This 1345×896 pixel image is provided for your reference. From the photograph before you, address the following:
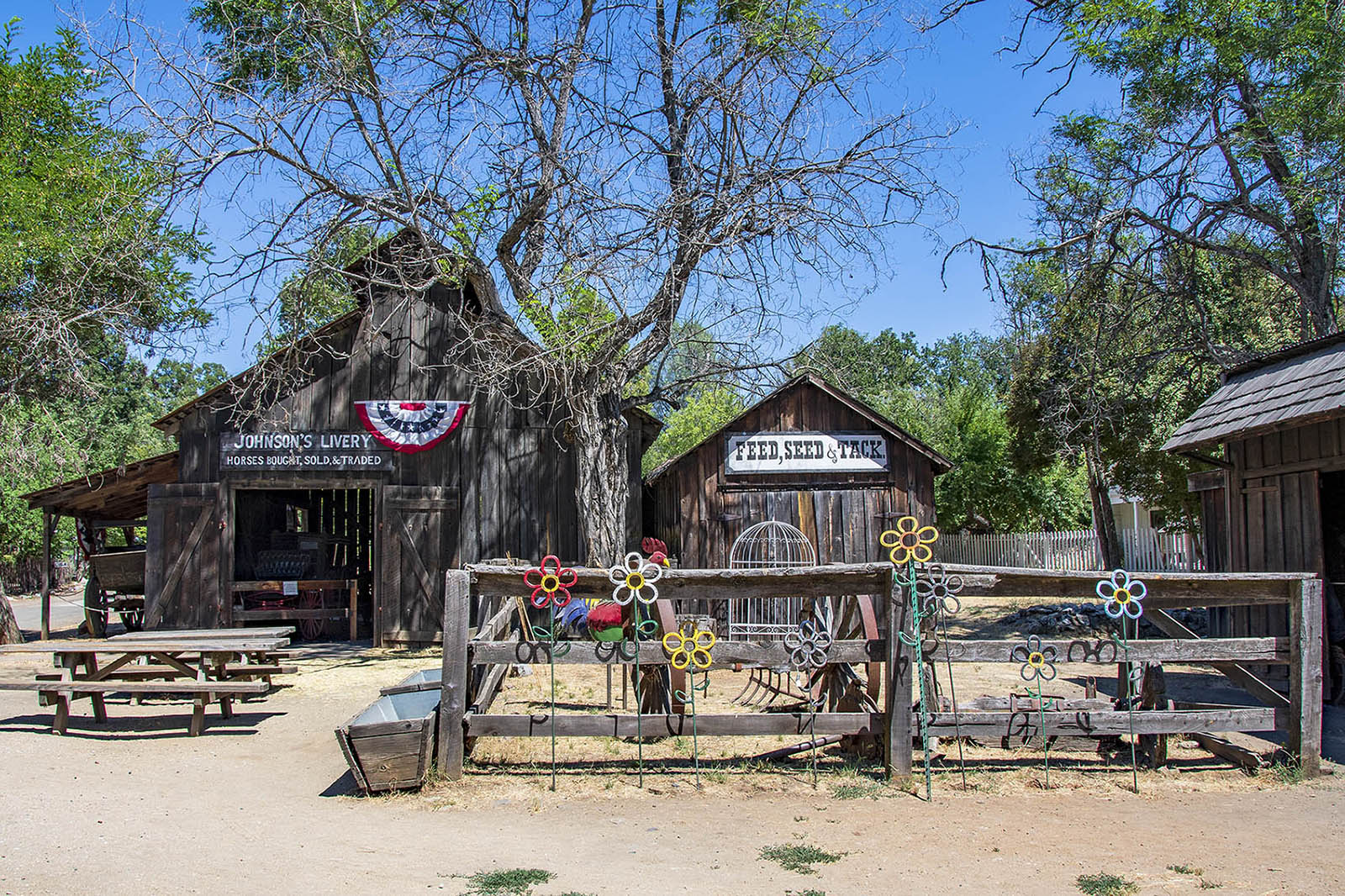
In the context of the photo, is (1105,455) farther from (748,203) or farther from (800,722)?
(800,722)

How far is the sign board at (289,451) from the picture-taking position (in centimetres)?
1423

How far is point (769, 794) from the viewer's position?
6344 millimetres

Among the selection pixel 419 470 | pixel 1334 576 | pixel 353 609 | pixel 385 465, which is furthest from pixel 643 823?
pixel 353 609

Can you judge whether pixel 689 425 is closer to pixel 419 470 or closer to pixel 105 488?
pixel 419 470

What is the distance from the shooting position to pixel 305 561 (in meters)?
16.5

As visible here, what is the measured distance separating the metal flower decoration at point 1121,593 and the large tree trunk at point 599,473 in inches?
295

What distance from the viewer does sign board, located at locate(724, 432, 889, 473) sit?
14656 millimetres

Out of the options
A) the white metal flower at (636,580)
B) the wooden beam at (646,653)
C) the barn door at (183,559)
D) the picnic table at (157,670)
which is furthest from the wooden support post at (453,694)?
the barn door at (183,559)

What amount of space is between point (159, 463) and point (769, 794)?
41.9 ft

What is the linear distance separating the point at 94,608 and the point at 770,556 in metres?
11.3

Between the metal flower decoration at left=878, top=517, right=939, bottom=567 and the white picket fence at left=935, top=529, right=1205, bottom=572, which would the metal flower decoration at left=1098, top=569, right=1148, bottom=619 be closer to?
the metal flower decoration at left=878, top=517, right=939, bottom=567

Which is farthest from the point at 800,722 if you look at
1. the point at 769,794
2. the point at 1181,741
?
the point at 1181,741

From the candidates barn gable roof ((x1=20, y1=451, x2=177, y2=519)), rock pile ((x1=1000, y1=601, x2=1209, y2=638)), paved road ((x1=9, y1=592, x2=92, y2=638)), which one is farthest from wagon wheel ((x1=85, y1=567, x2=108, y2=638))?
rock pile ((x1=1000, y1=601, x2=1209, y2=638))

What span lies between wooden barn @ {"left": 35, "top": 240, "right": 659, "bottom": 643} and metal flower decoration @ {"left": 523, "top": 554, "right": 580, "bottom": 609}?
24.6 ft
